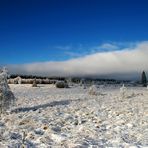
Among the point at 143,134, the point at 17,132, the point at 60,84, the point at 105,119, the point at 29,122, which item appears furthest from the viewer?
the point at 60,84

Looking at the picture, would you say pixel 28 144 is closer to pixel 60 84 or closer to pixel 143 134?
pixel 143 134

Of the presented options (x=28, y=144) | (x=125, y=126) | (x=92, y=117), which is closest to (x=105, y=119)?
(x=92, y=117)

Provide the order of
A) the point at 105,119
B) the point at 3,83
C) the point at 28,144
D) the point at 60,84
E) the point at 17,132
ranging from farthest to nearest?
the point at 60,84 < the point at 3,83 < the point at 105,119 < the point at 17,132 < the point at 28,144

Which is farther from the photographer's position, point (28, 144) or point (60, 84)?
point (60, 84)

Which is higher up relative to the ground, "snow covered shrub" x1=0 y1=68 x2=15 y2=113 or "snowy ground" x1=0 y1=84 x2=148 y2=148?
"snow covered shrub" x1=0 y1=68 x2=15 y2=113

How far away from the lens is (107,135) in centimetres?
1359

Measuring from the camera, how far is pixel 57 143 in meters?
11.7

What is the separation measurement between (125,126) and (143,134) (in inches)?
77.3

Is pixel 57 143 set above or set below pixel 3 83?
below

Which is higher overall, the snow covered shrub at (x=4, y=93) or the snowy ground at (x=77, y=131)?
the snow covered shrub at (x=4, y=93)

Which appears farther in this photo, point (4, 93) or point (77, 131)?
point (4, 93)

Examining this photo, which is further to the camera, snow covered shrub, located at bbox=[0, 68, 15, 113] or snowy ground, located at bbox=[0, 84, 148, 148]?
snow covered shrub, located at bbox=[0, 68, 15, 113]

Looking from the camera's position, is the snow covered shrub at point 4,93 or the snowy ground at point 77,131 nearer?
the snowy ground at point 77,131

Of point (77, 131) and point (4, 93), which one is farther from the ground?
point (4, 93)
